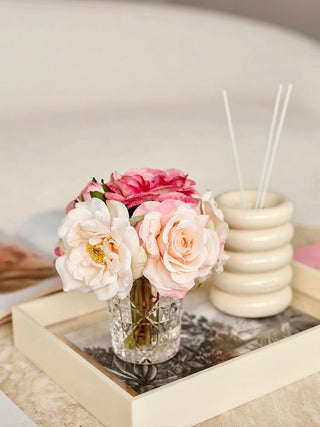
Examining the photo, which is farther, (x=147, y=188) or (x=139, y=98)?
(x=139, y=98)

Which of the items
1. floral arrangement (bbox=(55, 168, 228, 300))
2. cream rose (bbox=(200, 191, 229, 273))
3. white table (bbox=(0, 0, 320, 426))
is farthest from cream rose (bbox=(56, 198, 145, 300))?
white table (bbox=(0, 0, 320, 426))

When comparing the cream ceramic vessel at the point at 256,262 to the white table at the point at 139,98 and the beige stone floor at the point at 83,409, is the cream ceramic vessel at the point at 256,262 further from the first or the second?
the white table at the point at 139,98

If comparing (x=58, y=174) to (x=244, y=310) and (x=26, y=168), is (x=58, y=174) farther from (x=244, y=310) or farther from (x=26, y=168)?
(x=244, y=310)

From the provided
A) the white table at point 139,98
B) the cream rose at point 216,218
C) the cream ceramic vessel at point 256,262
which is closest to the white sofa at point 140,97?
the white table at point 139,98

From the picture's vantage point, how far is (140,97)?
228 centimetres

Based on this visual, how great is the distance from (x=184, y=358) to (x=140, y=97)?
157 cm

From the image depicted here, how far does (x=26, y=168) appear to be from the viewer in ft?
5.12

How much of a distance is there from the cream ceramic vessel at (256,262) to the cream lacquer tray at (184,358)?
0.02 metres

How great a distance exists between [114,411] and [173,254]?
0.50 feet

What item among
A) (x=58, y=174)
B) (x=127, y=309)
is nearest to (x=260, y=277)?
(x=127, y=309)

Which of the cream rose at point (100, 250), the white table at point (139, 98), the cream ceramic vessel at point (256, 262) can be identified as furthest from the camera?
the white table at point (139, 98)

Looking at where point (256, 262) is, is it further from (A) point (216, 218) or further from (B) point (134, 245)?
(B) point (134, 245)

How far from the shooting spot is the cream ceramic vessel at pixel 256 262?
868 mm

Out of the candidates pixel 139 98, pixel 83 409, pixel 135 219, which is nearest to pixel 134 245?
pixel 135 219
